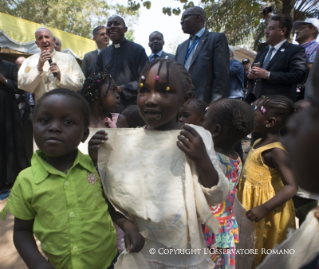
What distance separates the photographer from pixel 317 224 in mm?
1232

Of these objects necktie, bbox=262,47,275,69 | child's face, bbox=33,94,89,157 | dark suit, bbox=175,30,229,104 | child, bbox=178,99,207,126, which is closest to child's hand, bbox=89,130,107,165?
child's face, bbox=33,94,89,157

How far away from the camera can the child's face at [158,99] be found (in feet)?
4.24

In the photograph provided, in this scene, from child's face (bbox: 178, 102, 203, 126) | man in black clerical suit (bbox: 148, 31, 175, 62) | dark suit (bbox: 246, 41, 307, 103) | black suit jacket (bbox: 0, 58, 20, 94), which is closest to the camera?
child's face (bbox: 178, 102, 203, 126)

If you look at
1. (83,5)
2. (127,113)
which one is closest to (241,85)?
(127,113)

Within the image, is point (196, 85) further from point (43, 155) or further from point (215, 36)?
point (43, 155)

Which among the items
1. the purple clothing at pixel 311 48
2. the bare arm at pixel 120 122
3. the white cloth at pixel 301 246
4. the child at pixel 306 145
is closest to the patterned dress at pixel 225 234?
the white cloth at pixel 301 246

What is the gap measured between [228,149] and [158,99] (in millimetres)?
883

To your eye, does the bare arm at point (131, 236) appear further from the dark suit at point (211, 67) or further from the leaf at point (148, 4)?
the leaf at point (148, 4)

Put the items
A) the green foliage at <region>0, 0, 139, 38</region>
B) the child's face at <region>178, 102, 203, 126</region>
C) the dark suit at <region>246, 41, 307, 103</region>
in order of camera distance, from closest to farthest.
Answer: the child's face at <region>178, 102, 203, 126</region>, the dark suit at <region>246, 41, 307, 103</region>, the green foliage at <region>0, 0, 139, 38</region>

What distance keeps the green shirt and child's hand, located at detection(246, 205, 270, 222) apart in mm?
1150

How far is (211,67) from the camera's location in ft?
11.3

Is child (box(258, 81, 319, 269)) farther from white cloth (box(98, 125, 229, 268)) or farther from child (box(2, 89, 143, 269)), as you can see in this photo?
child (box(2, 89, 143, 269))

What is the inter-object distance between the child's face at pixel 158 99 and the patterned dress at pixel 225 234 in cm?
66

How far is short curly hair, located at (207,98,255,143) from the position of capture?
1.96 m
